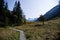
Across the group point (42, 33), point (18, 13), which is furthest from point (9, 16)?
point (42, 33)

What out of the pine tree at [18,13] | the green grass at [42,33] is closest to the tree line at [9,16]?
the pine tree at [18,13]

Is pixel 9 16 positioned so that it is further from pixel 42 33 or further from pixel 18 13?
pixel 42 33

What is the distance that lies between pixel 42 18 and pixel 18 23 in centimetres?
1363

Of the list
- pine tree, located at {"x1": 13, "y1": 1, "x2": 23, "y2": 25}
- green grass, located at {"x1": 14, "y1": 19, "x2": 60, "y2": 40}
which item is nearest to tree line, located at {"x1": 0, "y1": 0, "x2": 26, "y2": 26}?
pine tree, located at {"x1": 13, "y1": 1, "x2": 23, "y2": 25}

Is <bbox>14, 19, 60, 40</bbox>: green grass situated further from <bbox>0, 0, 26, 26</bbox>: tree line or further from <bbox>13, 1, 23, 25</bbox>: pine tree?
<bbox>13, 1, 23, 25</bbox>: pine tree

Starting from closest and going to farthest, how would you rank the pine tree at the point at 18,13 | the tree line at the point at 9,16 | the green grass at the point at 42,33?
the green grass at the point at 42,33, the tree line at the point at 9,16, the pine tree at the point at 18,13

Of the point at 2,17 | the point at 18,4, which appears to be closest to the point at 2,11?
the point at 2,17

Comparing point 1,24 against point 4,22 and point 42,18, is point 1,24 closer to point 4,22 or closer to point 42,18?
point 4,22

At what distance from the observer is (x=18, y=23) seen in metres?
78.9

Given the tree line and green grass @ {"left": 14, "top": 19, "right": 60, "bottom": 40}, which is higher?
the tree line

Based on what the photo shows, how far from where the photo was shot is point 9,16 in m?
69.8

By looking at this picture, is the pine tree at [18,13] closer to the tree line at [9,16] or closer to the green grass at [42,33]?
the tree line at [9,16]

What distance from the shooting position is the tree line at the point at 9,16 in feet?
178

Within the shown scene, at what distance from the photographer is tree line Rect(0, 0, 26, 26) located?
54.1 metres
